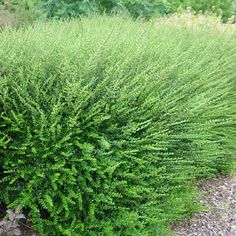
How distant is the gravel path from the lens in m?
3.40

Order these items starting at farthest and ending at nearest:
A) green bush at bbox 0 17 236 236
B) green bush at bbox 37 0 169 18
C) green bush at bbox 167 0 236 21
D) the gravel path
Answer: green bush at bbox 167 0 236 21
green bush at bbox 37 0 169 18
the gravel path
green bush at bbox 0 17 236 236

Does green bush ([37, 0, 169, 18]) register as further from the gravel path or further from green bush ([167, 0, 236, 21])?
the gravel path

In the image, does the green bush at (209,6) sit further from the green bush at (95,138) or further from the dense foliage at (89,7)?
the green bush at (95,138)

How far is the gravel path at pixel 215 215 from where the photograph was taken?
3.40 metres

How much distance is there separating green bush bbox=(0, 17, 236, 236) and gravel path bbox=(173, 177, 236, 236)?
4.6 inches

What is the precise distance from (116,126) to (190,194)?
0.81 meters

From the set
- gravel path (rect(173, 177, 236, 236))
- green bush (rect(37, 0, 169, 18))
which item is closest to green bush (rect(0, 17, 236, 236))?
gravel path (rect(173, 177, 236, 236))

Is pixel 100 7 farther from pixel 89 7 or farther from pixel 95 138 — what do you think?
pixel 95 138

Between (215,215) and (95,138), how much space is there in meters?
1.24

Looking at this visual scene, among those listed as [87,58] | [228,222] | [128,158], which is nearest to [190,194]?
[228,222]

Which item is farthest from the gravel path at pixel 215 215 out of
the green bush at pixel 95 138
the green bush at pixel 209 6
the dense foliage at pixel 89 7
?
the green bush at pixel 209 6

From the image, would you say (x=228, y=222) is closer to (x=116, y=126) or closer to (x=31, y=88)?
(x=116, y=126)

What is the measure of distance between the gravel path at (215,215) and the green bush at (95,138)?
0.12m

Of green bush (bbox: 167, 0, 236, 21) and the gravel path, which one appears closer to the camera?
the gravel path
